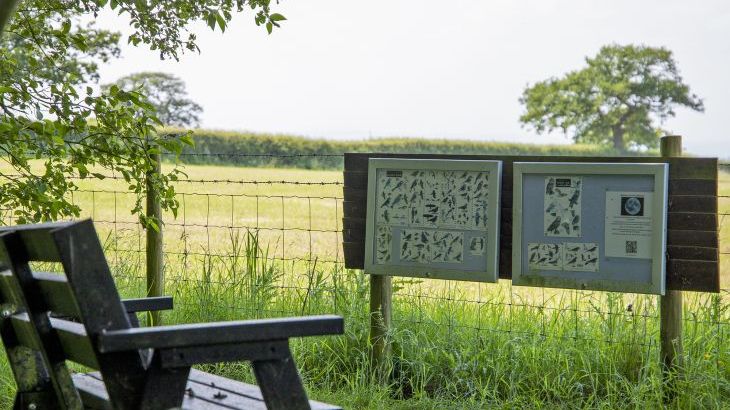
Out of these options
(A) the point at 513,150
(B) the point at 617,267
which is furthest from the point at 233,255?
(A) the point at 513,150

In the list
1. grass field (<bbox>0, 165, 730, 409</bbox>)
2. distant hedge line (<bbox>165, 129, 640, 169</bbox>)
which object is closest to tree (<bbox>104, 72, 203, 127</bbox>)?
distant hedge line (<bbox>165, 129, 640, 169</bbox>)

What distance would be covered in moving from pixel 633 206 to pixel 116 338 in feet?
10.5

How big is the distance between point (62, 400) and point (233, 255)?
359 centimetres

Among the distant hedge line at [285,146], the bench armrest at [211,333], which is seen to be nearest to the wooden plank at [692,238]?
the bench armrest at [211,333]

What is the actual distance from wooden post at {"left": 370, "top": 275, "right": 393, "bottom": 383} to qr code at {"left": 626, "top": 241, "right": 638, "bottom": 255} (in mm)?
1414

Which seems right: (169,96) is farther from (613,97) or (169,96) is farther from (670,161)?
(670,161)

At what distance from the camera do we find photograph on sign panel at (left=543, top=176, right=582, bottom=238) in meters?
4.73

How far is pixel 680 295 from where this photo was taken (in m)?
4.66

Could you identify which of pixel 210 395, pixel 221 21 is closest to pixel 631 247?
pixel 221 21

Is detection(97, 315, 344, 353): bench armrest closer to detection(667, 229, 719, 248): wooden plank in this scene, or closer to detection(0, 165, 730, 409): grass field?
detection(0, 165, 730, 409): grass field

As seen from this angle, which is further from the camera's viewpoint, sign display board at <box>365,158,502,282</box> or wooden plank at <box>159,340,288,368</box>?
sign display board at <box>365,158,502,282</box>

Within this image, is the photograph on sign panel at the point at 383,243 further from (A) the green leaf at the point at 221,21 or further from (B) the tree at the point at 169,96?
(B) the tree at the point at 169,96

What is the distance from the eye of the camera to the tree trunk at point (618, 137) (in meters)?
70.6

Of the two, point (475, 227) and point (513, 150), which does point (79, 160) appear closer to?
point (475, 227)
